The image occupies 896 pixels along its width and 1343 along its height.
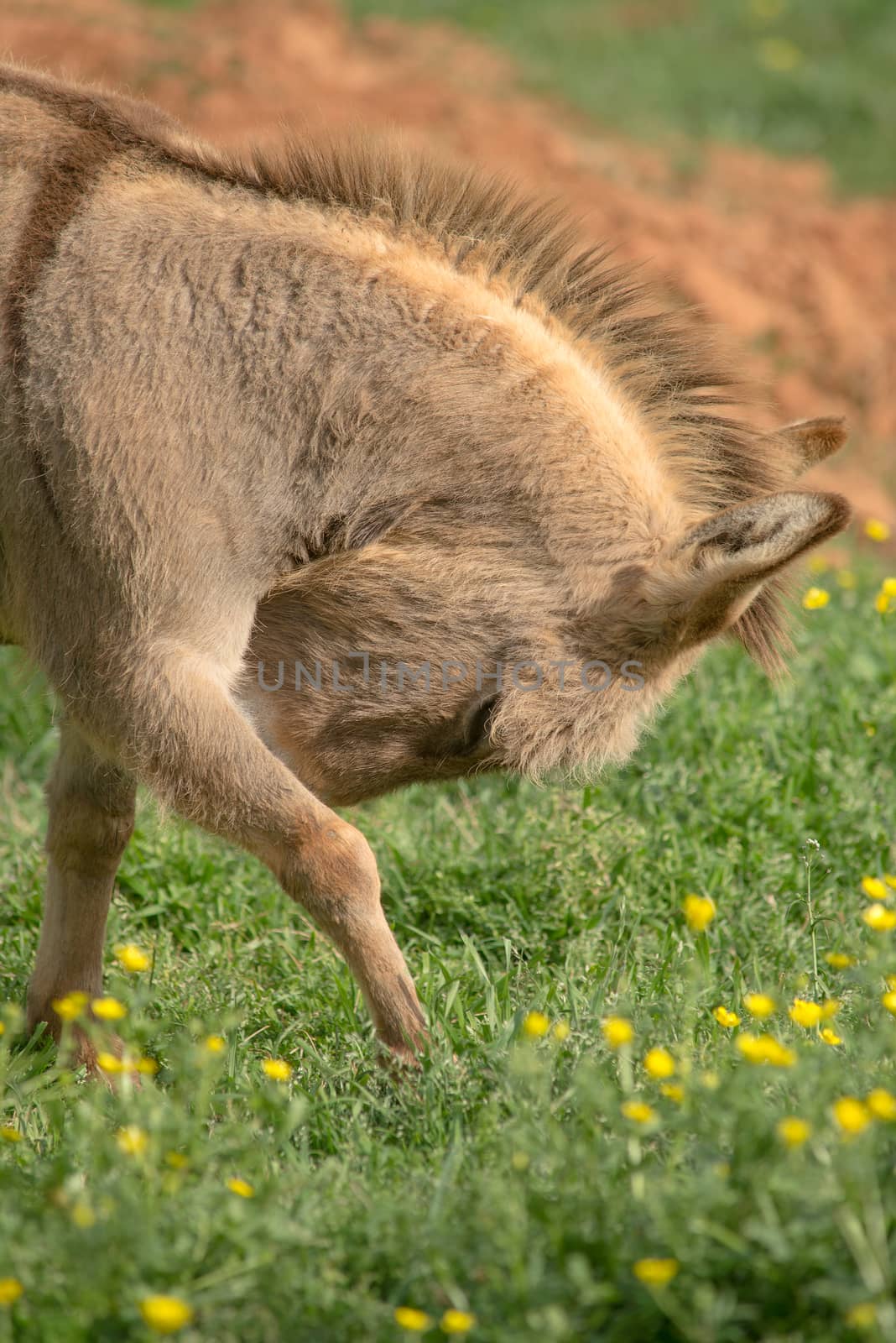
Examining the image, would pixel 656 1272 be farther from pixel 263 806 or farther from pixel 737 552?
pixel 737 552

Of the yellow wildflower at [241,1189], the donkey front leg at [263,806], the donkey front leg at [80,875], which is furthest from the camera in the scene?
the donkey front leg at [80,875]

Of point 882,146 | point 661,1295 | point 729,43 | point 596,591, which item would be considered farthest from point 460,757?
point 729,43

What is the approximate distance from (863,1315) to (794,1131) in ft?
0.82

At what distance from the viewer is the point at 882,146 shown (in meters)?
11.0

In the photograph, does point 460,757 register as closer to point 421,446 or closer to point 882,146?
point 421,446

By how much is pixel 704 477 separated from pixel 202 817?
54.1 inches

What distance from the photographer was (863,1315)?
6.02 feet

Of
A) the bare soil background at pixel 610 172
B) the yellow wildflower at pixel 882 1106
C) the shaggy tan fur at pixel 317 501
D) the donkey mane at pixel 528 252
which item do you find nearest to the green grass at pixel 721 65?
the bare soil background at pixel 610 172

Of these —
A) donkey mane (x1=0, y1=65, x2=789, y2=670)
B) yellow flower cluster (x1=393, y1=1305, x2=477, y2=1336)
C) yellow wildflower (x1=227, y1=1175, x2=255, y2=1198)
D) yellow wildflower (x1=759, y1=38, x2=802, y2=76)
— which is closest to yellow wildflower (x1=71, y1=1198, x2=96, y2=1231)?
yellow wildflower (x1=227, y1=1175, x2=255, y2=1198)

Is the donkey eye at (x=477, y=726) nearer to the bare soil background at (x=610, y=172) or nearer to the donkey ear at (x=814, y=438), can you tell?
the donkey ear at (x=814, y=438)

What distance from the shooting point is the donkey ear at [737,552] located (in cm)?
268

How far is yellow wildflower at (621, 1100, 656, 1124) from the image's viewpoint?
212 cm

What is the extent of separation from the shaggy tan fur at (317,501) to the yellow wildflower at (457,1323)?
91 centimetres

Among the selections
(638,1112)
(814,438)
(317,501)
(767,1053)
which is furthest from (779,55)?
(638,1112)
